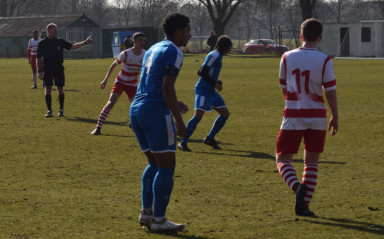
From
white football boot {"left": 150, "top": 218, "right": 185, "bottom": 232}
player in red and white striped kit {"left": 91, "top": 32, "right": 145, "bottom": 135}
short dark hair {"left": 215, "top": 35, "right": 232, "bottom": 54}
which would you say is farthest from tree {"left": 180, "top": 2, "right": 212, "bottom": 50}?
white football boot {"left": 150, "top": 218, "right": 185, "bottom": 232}

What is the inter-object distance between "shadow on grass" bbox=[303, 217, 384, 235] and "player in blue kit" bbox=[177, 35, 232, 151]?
4.81m

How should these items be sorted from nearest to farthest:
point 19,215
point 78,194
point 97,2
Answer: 1. point 19,215
2. point 78,194
3. point 97,2

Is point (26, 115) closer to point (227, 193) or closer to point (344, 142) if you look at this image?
point (344, 142)

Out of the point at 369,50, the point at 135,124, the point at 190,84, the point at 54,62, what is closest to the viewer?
the point at 135,124

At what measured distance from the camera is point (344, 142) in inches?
493

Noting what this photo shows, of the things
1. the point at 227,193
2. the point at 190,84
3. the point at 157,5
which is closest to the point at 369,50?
the point at 190,84

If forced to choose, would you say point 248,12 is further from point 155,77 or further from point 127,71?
point 155,77

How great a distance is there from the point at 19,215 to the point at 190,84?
21353 mm

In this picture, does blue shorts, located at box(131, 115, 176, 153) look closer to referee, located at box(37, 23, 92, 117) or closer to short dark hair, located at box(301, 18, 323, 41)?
short dark hair, located at box(301, 18, 323, 41)

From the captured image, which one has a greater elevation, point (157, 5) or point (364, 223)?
point (157, 5)

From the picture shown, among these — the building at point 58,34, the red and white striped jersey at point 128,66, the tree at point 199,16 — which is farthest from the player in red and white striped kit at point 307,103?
the tree at point 199,16

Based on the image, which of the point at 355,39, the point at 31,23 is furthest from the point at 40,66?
the point at 31,23

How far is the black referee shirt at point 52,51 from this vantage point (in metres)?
16.6

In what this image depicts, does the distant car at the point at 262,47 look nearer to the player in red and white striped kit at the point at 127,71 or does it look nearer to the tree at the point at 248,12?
the tree at the point at 248,12
